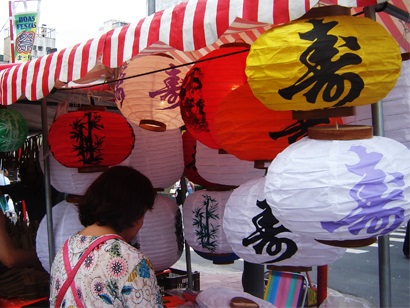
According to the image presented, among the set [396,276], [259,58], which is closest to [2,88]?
[259,58]

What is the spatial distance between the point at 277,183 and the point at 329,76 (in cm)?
39

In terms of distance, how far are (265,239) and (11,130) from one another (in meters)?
2.41

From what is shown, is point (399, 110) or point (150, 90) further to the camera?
point (150, 90)

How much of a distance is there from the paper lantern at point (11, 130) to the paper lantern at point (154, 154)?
3.15ft

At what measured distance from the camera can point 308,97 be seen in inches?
57.7

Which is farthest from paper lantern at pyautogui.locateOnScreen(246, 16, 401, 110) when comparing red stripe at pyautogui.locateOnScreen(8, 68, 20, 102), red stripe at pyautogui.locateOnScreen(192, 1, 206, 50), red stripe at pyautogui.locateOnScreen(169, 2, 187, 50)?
red stripe at pyautogui.locateOnScreen(8, 68, 20, 102)

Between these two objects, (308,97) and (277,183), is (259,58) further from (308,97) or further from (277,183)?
(277,183)

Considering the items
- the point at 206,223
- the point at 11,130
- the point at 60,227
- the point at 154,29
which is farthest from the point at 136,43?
the point at 11,130

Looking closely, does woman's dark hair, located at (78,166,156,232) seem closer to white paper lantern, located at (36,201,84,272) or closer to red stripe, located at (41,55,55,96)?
red stripe, located at (41,55,55,96)

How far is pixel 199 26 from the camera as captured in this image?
1765mm

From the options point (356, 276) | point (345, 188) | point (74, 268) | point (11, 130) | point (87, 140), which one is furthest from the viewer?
point (356, 276)

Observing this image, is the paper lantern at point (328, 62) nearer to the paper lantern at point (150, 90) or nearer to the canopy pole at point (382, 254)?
the canopy pole at point (382, 254)

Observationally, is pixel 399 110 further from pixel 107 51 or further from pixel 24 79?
pixel 24 79

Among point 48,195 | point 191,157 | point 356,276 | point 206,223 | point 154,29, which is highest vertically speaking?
point 154,29
